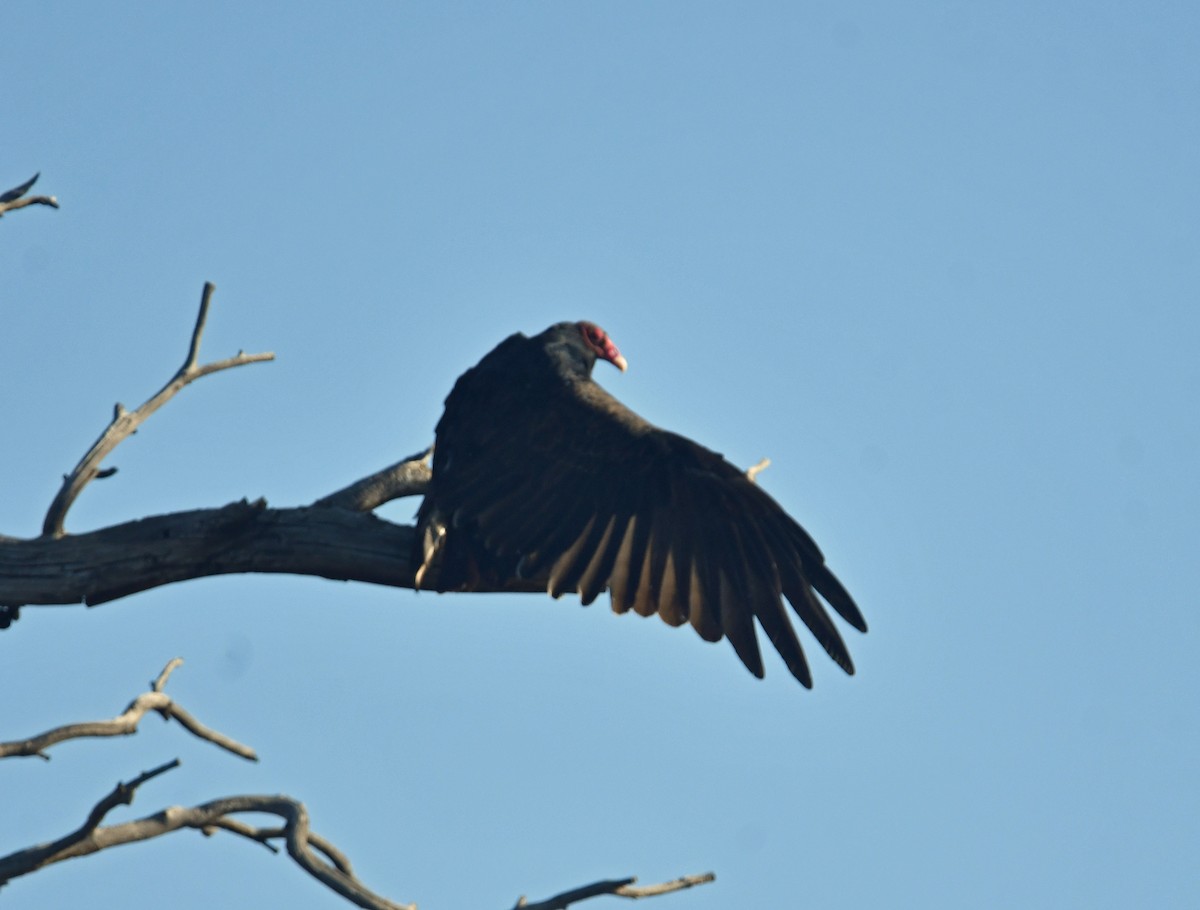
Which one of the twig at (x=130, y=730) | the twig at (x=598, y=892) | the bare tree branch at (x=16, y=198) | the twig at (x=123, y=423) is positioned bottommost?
the twig at (x=598, y=892)

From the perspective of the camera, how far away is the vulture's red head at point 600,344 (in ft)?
21.2

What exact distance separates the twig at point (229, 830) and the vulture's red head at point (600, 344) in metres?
2.59

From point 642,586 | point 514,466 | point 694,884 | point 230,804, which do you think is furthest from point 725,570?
point 230,804

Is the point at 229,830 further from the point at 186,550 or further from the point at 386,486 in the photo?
the point at 386,486

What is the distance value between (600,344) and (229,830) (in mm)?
2876

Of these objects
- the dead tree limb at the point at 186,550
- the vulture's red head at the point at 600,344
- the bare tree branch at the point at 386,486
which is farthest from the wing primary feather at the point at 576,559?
the vulture's red head at the point at 600,344

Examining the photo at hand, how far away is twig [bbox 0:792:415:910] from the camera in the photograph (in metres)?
4.02

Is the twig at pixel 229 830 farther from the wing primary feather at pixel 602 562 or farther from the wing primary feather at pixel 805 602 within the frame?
the wing primary feather at pixel 805 602

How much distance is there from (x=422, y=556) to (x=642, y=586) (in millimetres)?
600

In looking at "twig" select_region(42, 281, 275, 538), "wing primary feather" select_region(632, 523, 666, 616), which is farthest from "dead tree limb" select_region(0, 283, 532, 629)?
"wing primary feather" select_region(632, 523, 666, 616)

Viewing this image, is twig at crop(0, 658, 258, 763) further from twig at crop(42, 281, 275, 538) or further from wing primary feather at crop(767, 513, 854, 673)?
wing primary feather at crop(767, 513, 854, 673)

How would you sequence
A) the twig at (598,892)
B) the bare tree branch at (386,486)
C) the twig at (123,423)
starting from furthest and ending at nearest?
the bare tree branch at (386,486) → the twig at (123,423) → the twig at (598,892)

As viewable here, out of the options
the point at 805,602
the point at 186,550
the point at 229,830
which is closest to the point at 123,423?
the point at 186,550

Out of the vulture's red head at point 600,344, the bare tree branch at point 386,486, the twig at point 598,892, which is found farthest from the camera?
the vulture's red head at point 600,344
